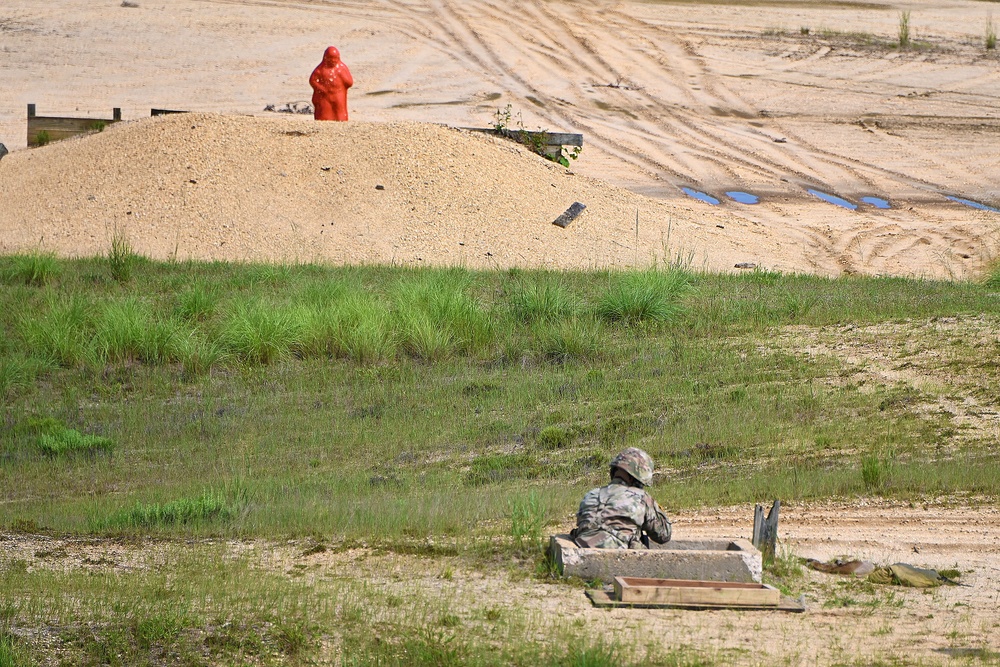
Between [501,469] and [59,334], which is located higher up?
[59,334]

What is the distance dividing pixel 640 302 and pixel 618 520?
19.6ft

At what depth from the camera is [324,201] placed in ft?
53.8

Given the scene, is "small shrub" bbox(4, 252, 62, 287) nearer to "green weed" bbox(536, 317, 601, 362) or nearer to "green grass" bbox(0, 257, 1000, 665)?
"green grass" bbox(0, 257, 1000, 665)

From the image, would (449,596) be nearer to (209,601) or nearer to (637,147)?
(209,601)

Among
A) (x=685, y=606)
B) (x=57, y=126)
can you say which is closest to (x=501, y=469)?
(x=685, y=606)

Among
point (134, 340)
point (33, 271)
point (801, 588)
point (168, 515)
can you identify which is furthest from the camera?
point (33, 271)

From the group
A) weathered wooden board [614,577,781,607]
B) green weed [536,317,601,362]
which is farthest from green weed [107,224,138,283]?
weathered wooden board [614,577,781,607]

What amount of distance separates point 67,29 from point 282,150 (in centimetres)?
1524

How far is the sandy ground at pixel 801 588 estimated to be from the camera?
5.64 meters

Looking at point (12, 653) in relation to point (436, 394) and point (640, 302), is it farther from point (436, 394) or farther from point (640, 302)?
point (640, 302)

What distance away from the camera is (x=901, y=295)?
1333 cm

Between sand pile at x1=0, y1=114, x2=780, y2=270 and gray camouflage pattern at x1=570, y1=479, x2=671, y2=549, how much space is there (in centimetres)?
886

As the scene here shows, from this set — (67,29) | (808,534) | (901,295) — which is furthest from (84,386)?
(67,29)

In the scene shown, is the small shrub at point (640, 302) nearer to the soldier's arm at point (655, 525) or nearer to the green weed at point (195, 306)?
the green weed at point (195, 306)
